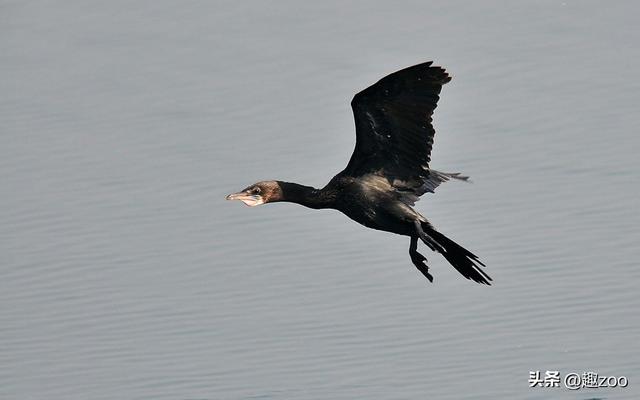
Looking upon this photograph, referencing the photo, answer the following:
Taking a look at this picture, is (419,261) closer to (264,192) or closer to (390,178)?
(390,178)

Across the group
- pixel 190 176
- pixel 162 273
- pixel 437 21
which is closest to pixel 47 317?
pixel 162 273

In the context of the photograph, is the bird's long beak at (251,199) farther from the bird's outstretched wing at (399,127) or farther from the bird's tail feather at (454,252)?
the bird's tail feather at (454,252)

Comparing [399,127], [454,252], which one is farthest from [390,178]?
[454,252]

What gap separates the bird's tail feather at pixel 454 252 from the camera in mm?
13398

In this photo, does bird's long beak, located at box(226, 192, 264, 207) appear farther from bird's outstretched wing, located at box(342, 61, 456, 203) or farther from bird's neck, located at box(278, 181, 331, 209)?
bird's outstretched wing, located at box(342, 61, 456, 203)

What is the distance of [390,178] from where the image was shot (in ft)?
45.1

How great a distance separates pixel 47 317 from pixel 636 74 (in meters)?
7.30

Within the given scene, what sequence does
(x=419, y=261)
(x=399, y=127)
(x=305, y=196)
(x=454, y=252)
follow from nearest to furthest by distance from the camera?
1. (x=399, y=127)
2. (x=454, y=252)
3. (x=419, y=261)
4. (x=305, y=196)

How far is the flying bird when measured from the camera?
13.0m

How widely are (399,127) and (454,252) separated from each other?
1.03m

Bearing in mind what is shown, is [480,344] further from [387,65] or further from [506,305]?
[387,65]

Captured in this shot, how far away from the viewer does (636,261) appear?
15.3 meters

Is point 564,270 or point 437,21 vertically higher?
point 437,21

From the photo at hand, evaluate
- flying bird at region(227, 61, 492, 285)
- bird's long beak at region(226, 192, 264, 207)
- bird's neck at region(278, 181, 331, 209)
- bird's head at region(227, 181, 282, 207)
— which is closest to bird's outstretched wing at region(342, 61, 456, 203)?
flying bird at region(227, 61, 492, 285)
